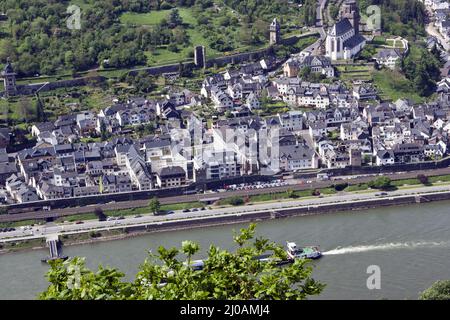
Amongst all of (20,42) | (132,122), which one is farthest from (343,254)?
(20,42)

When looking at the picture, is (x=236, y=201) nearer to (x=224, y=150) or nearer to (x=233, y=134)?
(x=224, y=150)

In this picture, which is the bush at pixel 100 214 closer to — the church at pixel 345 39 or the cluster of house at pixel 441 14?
the church at pixel 345 39

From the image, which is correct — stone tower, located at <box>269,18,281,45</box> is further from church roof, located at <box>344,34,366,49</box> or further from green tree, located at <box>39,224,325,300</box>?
green tree, located at <box>39,224,325,300</box>

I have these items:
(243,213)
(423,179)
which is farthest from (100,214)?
(423,179)

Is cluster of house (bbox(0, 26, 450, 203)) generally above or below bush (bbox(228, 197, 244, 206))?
above

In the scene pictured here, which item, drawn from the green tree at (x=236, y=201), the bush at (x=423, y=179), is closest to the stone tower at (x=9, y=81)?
the green tree at (x=236, y=201)

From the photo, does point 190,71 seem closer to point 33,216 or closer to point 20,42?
point 20,42

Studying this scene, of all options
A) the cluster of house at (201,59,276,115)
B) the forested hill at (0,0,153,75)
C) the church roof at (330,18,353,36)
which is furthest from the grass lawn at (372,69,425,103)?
the forested hill at (0,0,153,75)
